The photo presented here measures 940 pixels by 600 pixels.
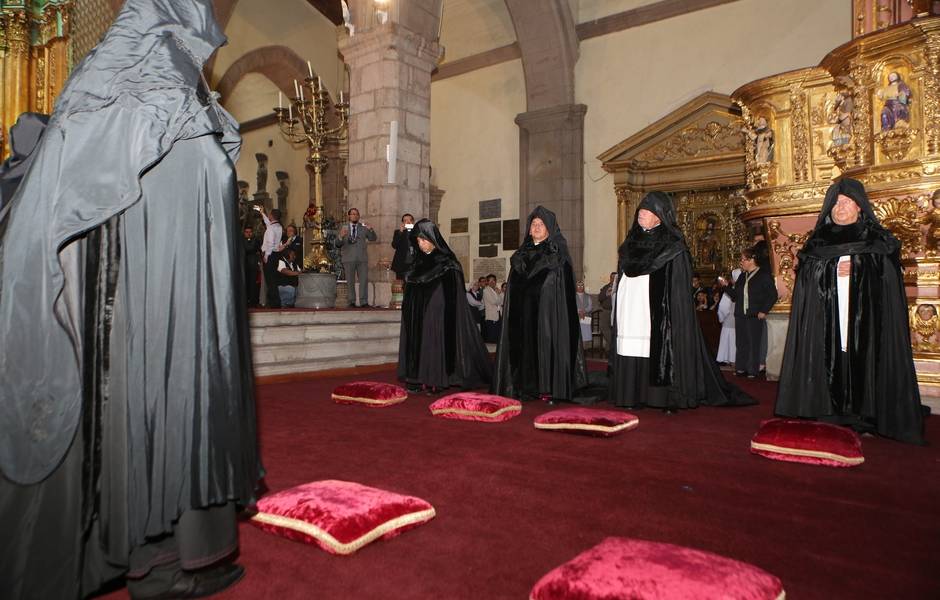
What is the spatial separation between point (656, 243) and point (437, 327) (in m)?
2.24

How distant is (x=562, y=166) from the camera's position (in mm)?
14453

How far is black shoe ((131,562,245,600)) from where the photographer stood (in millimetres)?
1921

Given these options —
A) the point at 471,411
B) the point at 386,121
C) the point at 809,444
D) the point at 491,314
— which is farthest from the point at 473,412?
the point at 491,314

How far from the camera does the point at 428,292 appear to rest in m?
6.55

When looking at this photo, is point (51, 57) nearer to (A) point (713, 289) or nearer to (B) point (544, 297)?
(B) point (544, 297)

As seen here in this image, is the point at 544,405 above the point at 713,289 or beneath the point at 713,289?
beneath

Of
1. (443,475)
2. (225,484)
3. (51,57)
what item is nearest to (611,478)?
(443,475)

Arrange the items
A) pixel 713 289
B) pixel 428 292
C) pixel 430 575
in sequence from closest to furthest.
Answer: pixel 430 575 < pixel 428 292 < pixel 713 289

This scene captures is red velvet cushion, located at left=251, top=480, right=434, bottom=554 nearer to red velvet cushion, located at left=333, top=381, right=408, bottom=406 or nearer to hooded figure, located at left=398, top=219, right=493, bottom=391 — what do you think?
red velvet cushion, located at left=333, top=381, right=408, bottom=406

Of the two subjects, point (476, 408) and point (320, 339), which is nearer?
point (476, 408)

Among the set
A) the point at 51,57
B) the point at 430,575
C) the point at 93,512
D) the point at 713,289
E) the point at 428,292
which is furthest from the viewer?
the point at 713,289

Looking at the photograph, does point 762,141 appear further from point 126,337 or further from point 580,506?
point 126,337

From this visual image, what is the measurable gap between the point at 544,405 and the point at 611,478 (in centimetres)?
236

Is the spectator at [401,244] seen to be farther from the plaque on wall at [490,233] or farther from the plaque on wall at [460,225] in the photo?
the plaque on wall at [460,225]
